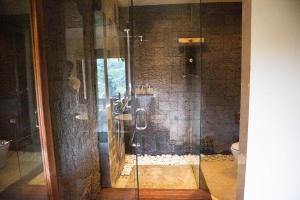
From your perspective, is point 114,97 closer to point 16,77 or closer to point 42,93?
point 42,93

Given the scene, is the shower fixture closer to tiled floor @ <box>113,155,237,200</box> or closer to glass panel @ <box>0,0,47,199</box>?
tiled floor @ <box>113,155,237,200</box>

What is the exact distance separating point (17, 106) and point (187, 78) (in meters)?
2.80

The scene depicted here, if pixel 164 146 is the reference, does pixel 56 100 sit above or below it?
above

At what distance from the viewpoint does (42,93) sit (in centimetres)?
155

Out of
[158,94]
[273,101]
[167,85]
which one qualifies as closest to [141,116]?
[158,94]

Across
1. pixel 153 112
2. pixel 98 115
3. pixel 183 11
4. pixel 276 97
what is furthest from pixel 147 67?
pixel 276 97

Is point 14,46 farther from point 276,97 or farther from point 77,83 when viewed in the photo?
point 276,97

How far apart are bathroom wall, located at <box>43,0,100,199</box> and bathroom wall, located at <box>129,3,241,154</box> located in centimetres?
158

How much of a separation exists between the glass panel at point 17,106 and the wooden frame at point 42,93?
0.09ft

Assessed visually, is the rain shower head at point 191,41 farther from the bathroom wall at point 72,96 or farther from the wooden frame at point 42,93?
the wooden frame at point 42,93

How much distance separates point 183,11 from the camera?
3.74 meters

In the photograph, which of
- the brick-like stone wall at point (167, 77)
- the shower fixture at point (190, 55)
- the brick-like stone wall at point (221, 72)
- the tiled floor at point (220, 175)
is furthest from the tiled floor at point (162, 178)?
the shower fixture at point (190, 55)

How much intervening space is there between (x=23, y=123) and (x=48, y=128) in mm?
155

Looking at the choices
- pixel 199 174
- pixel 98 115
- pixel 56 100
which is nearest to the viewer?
pixel 56 100
